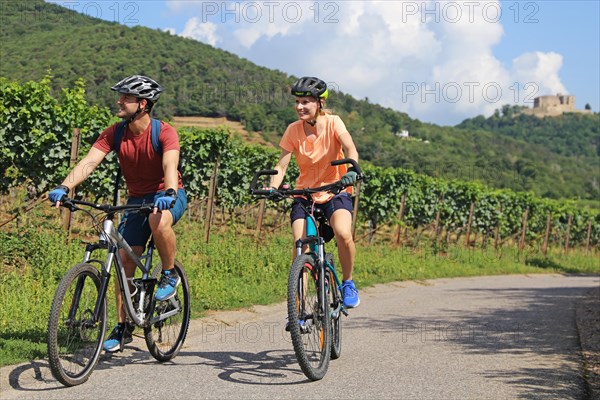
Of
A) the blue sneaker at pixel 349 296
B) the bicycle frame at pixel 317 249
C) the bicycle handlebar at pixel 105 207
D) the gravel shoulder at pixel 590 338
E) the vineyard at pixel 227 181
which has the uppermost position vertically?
the vineyard at pixel 227 181

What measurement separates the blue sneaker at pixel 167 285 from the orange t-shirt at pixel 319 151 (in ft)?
4.18

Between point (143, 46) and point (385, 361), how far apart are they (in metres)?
65.7

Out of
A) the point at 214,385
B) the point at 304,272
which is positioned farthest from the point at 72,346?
the point at 304,272

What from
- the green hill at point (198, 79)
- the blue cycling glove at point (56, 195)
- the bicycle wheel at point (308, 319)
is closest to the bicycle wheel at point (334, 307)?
the bicycle wheel at point (308, 319)

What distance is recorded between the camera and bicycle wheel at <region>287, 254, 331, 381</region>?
520 centimetres

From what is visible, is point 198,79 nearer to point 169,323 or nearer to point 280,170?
point 280,170

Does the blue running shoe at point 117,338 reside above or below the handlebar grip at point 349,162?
below

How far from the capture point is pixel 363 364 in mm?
6137

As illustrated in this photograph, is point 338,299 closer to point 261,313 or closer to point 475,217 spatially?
point 261,313

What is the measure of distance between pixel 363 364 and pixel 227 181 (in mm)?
18015

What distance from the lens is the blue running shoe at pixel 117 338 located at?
5.43 m

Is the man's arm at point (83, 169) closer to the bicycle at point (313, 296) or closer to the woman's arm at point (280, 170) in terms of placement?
the bicycle at point (313, 296)

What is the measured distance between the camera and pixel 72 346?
16.3 ft

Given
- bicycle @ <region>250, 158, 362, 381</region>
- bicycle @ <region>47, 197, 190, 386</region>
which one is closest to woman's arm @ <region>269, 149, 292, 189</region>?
bicycle @ <region>250, 158, 362, 381</region>
